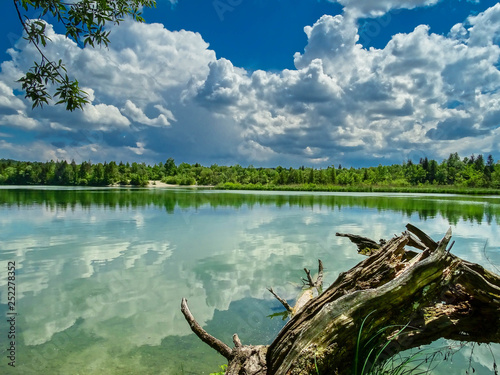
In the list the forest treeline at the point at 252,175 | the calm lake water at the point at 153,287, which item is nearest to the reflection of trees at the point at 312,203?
the calm lake water at the point at 153,287

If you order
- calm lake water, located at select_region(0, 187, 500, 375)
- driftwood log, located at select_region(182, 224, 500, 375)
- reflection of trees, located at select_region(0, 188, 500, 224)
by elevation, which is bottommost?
calm lake water, located at select_region(0, 187, 500, 375)

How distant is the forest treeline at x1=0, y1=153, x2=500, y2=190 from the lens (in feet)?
277

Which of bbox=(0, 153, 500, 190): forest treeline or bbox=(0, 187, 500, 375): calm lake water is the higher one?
bbox=(0, 153, 500, 190): forest treeline

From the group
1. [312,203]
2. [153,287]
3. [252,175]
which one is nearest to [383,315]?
[153,287]

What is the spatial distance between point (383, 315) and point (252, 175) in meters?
106

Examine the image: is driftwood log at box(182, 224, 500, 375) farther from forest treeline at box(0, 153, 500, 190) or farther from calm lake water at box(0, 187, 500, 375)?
forest treeline at box(0, 153, 500, 190)

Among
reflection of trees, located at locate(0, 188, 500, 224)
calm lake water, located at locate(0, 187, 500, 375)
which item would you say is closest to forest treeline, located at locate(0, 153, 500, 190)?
reflection of trees, located at locate(0, 188, 500, 224)

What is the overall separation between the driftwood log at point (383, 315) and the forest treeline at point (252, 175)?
73761 mm

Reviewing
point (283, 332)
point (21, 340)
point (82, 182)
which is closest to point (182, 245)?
point (21, 340)

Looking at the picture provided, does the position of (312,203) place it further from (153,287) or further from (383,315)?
(383,315)

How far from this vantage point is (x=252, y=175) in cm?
10819

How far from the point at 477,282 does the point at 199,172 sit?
404 ft

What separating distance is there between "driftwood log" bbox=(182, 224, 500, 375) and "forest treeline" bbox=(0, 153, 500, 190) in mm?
73761

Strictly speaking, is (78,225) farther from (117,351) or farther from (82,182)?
(82,182)
